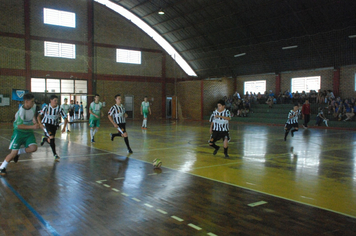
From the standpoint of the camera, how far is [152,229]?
3.87 metres

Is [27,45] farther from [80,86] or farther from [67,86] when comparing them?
[80,86]

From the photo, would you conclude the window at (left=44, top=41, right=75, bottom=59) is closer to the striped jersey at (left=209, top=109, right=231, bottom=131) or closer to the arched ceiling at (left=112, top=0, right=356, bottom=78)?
the arched ceiling at (left=112, top=0, right=356, bottom=78)

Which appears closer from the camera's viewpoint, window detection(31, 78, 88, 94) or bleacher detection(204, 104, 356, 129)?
bleacher detection(204, 104, 356, 129)

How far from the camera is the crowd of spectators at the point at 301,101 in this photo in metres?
22.4

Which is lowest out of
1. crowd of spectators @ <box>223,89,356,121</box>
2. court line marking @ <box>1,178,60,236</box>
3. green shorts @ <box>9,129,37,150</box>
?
court line marking @ <box>1,178,60,236</box>

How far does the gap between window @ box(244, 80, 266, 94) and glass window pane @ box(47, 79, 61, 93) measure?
2080cm

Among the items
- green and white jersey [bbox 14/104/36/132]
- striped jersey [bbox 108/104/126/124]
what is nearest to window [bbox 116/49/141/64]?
striped jersey [bbox 108/104/126/124]

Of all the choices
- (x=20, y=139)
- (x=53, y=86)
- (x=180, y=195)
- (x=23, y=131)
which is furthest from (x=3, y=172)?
(x=53, y=86)

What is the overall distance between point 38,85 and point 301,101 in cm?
2484

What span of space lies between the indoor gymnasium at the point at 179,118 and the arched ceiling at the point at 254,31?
141 millimetres

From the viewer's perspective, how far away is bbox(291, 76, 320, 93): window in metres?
27.8

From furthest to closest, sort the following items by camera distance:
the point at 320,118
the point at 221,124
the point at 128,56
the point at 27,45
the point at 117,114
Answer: the point at 128,56 < the point at 27,45 < the point at 320,118 < the point at 117,114 < the point at 221,124

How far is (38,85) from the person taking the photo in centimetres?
2830

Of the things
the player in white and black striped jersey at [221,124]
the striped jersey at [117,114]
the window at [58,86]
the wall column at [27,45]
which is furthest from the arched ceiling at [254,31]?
the striped jersey at [117,114]
